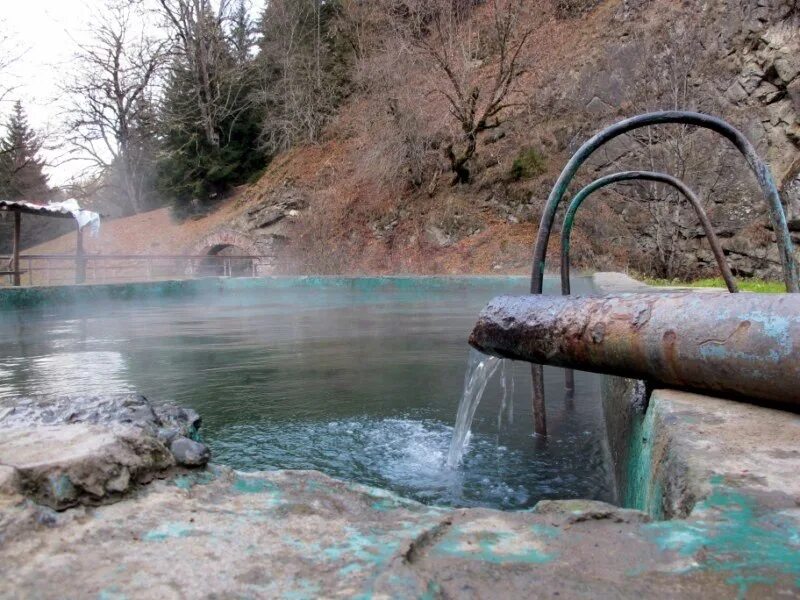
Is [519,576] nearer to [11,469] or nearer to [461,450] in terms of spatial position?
[11,469]

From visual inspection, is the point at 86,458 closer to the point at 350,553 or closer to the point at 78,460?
the point at 78,460

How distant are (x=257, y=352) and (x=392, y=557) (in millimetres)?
5378

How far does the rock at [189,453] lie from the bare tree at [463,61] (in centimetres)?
1973

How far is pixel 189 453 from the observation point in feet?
4.91

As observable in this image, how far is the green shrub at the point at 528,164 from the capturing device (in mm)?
20969

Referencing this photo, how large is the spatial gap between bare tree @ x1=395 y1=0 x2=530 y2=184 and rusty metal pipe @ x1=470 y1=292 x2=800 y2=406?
18.9m

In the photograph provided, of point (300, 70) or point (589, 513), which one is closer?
point (589, 513)

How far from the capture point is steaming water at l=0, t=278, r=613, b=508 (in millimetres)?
2717

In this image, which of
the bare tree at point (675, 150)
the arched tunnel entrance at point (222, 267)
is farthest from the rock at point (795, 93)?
the arched tunnel entrance at point (222, 267)

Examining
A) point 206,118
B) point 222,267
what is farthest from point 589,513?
point 206,118

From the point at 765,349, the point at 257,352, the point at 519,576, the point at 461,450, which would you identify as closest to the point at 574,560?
the point at 519,576

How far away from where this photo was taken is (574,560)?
0.93 metres

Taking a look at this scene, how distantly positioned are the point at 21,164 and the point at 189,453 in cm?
3974

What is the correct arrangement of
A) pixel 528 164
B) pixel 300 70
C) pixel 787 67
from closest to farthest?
pixel 787 67 < pixel 528 164 < pixel 300 70
